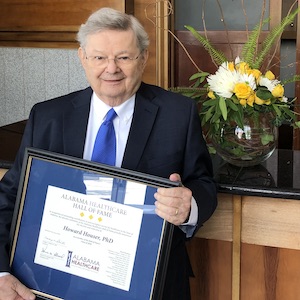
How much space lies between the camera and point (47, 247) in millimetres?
1765

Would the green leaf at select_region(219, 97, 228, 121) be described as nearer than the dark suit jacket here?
No

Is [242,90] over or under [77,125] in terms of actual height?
over

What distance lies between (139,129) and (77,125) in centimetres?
18

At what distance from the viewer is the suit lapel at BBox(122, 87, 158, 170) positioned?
5.88 ft

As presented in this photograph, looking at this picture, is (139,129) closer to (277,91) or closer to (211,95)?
(211,95)

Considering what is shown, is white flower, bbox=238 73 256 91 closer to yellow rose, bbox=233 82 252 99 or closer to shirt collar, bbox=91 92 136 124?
yellow rose, bbox=233 82 252 99

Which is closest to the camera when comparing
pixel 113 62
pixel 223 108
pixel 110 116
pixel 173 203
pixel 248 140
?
pixel 173 203

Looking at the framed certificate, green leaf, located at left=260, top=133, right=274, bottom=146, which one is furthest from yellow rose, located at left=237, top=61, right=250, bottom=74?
the framed certificate

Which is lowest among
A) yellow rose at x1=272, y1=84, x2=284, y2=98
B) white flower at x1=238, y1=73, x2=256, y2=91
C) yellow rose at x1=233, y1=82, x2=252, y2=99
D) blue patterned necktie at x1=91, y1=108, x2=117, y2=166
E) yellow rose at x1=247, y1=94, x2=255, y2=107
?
blue patterned necktie at x1=91, y1=108, x2=117, y2=166

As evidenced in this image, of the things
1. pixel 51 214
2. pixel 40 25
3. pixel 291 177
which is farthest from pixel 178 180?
pixel 40 25

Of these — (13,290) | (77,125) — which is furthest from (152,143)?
(13,290)

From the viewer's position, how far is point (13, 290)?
177 centimetres

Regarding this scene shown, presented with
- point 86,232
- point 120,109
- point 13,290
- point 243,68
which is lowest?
point 13,290

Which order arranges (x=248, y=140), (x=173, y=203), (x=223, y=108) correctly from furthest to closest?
(x=248, y=140) < (x=223, y=108) < (x=173, y=203)
